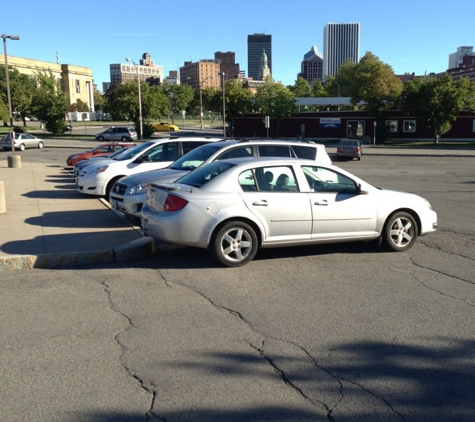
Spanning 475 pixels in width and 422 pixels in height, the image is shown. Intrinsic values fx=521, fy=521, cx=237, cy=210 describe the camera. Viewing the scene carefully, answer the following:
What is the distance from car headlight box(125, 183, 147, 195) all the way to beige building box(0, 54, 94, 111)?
113m

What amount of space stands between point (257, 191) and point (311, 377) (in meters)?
3.81

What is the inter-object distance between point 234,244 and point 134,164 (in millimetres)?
7194

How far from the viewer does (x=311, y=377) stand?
13.6ft

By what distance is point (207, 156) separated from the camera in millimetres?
11234

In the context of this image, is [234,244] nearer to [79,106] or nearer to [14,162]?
[14,162]

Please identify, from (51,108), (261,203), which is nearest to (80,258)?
(261,203)

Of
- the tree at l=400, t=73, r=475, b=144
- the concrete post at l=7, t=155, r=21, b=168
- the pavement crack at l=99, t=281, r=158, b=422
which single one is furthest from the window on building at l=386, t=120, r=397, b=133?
the pavement crack at l=99, t=281, r=158, b=422

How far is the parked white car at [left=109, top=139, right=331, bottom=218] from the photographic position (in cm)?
1054

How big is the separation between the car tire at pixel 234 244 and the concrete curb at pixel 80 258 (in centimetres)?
138

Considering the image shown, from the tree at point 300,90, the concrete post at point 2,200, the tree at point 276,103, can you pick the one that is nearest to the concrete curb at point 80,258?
the concrete post at point 2,200

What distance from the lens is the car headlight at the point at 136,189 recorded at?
10359 millimetres

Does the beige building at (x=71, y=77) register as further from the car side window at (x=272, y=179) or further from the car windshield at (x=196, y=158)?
the car side window at (x=272, y=179)

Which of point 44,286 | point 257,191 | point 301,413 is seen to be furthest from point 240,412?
point 257,191

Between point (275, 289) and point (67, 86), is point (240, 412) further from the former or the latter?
point (67, 86)
